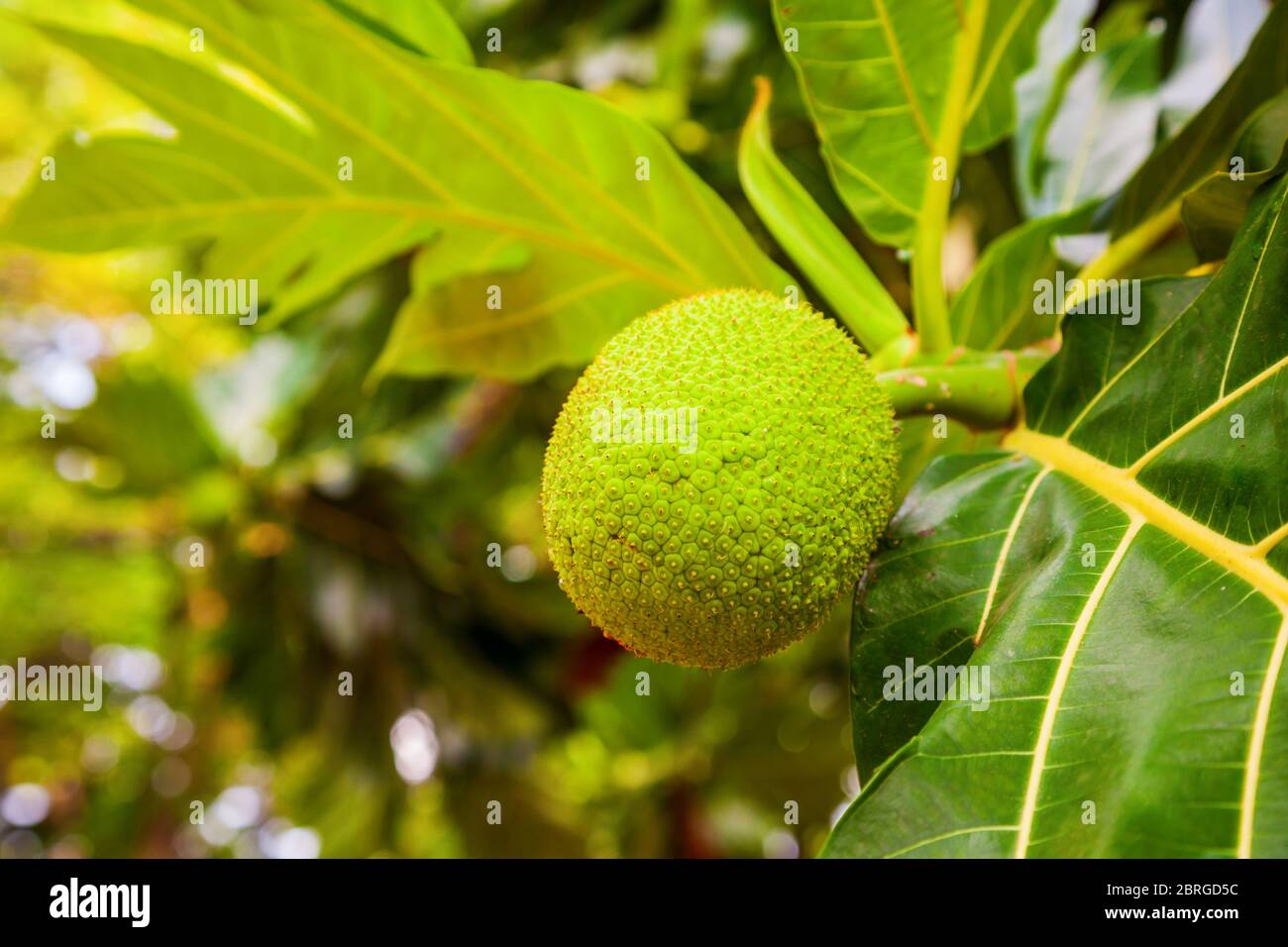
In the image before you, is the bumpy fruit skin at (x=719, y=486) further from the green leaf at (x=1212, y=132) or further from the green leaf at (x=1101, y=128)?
the green leaf at (x=1101, y=128)

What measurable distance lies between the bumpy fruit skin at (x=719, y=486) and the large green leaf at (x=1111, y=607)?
8 centimetres

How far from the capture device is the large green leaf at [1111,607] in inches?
22.4

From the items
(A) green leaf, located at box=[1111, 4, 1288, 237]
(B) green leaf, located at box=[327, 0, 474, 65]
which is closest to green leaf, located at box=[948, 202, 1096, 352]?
(A) green leaf, located at box=[1111, 4, 1288, 237]

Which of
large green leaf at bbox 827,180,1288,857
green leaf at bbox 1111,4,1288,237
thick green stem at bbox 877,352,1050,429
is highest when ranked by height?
green leaf at bbox 1111,4,1288,237

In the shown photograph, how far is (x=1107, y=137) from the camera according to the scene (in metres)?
1.21

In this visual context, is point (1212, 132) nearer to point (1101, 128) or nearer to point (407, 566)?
point (1101, 128)

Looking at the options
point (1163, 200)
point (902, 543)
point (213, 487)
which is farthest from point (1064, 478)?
point (213, 487)

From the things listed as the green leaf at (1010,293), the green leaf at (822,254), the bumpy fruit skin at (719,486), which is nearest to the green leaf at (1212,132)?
the green leaf at (1010,293)

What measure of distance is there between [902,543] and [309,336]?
5.48 ft

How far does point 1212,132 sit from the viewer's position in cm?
98

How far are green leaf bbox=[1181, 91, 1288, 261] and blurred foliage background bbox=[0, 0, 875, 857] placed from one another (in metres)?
0.78

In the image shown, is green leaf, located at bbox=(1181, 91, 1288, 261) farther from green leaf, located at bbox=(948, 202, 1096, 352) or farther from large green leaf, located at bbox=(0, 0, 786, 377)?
large green leaf, located at bbox=(0, 0, 786, 377)

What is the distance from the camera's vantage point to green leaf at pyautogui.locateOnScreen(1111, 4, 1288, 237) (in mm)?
939
